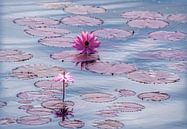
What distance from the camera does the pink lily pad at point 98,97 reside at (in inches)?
119

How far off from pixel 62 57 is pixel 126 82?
1.38 feet

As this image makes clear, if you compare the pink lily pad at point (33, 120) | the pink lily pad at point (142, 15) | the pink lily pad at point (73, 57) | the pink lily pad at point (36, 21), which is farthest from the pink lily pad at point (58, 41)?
the pink lily pad at point (33, 120)

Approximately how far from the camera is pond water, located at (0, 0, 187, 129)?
9.47 ft

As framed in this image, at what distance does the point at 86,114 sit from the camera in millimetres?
2898

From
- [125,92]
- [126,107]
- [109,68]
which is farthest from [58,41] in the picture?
A: [126,107]

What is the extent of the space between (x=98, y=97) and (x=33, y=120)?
363 millimetres

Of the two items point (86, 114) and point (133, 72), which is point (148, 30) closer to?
point (133, 72)

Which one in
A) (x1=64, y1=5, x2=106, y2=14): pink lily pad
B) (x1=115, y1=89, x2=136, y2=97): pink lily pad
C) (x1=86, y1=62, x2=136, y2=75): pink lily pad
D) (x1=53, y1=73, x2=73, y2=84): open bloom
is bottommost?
(x1=115, y1=89, x2=136, y2=97): pink lily pad

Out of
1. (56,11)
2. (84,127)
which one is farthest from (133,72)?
(56,11)

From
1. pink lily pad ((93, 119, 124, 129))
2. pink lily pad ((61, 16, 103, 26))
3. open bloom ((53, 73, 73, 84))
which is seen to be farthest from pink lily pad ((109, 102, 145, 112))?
pink lily pad ((61, 16, 103, 26))

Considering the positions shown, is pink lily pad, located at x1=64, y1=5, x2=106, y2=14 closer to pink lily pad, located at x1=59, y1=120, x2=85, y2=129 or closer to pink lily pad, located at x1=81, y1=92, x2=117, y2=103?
pink lily pad, located at x1=81, y1=92, x2=117, y2=103

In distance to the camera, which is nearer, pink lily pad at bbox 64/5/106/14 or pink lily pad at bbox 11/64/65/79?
pink lily pad at bbox 11/64/65/79

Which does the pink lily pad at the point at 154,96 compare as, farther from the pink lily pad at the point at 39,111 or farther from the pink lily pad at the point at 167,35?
the pink lily pad at the point at 167,35

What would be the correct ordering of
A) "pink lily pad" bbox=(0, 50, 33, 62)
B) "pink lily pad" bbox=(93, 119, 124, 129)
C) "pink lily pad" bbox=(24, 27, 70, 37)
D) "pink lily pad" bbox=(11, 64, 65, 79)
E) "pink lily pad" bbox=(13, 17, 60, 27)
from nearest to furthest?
"pink lily pad" bbox=(93, 119, 124, 129) → "pink lily pad" bbox=(11, 64, 65, 79) → "pink lily pad" bbox=(0, 50, 33, 62) → "pink lily pad" bbox=(24, 27, 70, 37) → "pink lily pad" bbox=(13, 17, 60, 27)
